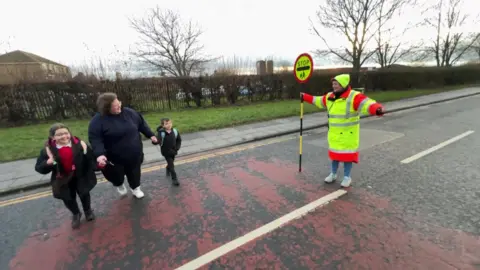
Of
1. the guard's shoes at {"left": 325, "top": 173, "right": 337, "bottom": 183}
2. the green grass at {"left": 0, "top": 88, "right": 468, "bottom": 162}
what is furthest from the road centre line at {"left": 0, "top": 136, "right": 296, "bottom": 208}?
the guard's shoes at {"left": 325, "top": 173, "right": 337, "bottom": 183}

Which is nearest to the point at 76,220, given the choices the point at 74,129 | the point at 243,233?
the point at 243,233

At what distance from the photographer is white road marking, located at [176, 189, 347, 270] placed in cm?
230

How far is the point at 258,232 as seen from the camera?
2.70m

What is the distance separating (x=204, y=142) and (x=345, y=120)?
4201mm

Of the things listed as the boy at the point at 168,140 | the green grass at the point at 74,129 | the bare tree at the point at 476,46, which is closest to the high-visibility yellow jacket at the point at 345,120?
the boy at the point at 168,140

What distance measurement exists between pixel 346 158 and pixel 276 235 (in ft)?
5.69

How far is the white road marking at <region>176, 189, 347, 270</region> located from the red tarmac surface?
65 mm

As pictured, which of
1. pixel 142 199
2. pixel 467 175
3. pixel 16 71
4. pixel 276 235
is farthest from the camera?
pixel 16 71

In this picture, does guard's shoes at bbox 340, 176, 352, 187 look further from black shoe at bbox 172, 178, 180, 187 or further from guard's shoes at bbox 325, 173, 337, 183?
black shoe at bbox 172, 178, 180, 187

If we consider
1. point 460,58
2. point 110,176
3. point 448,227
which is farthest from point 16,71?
point 460,58

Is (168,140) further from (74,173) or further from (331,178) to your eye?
(331,178)

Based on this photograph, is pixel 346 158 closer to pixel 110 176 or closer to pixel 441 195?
pixel 441 195

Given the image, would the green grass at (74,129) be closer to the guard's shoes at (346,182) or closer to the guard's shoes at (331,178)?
the guard's shoes at (331,178)

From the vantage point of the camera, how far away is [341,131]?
3.55m
